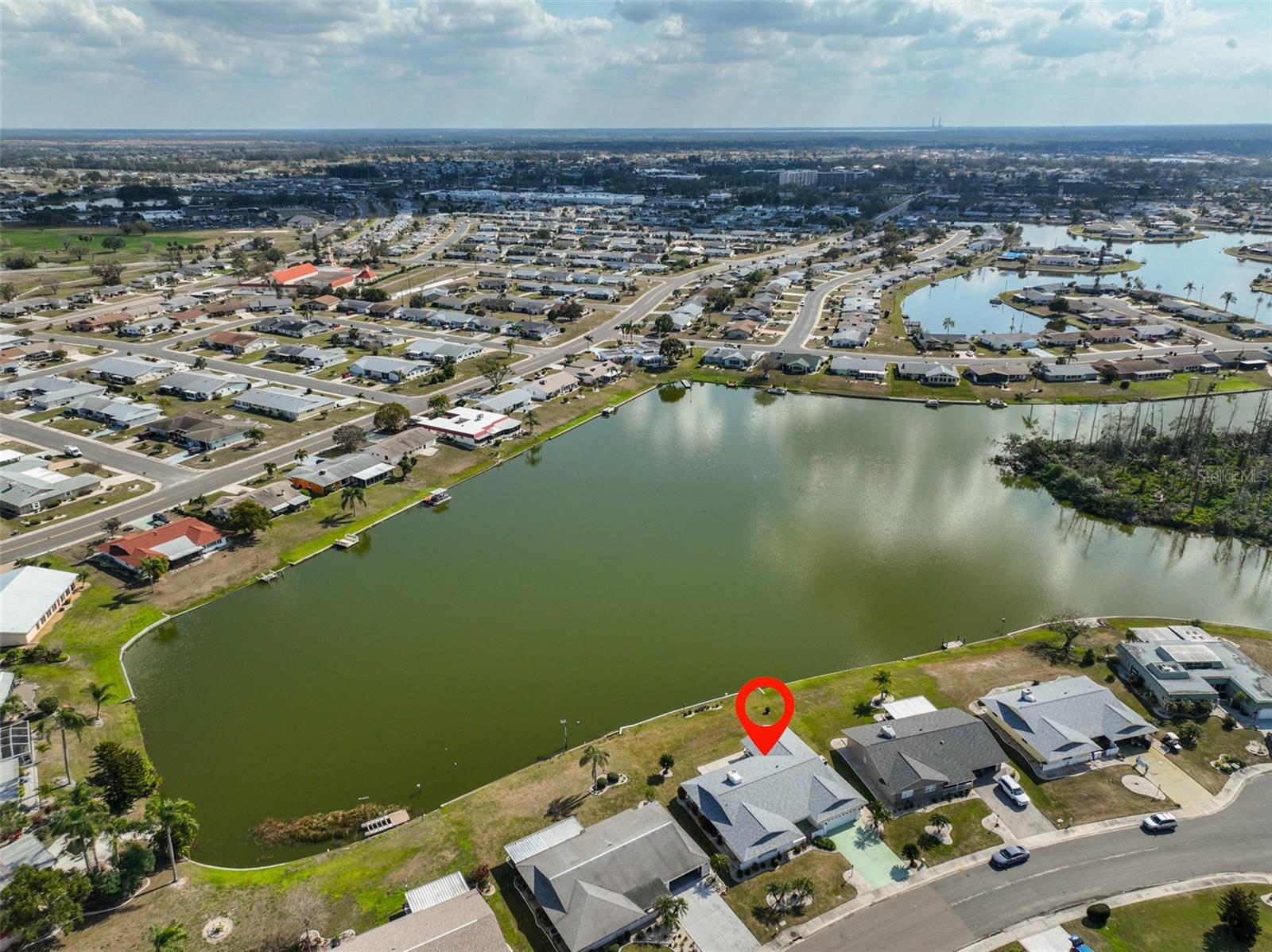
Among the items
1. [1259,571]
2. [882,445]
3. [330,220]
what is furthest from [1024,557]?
[330,220]

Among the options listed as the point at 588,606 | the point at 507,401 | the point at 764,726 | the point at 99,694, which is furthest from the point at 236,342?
the point at 764,726

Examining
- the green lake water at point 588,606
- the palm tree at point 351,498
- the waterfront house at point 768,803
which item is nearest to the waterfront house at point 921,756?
the waterfront house at point 768,803

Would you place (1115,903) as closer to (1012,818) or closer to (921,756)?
(1012,818)

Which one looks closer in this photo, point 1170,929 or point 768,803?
point 1170,929

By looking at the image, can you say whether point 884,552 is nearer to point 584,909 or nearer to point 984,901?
point 984,901

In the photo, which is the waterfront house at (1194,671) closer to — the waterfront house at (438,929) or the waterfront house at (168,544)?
the waterfront house at (438,929)

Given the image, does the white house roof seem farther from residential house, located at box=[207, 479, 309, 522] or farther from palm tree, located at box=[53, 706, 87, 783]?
residential house, located at box=[207, 479, 309, 522]

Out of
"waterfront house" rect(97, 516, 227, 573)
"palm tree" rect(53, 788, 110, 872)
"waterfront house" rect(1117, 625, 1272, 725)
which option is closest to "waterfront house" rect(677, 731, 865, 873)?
"waterfront house" rect(1117, 625, 1272, 725)
